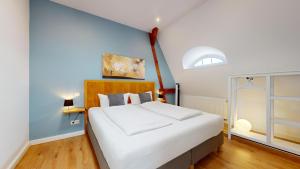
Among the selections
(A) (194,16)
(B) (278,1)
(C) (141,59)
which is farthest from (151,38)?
(B) (278,1)

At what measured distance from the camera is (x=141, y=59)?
3527mm

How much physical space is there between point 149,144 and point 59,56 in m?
2.58

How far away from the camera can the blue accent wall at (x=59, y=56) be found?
2.24 metres

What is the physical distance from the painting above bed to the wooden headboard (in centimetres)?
18

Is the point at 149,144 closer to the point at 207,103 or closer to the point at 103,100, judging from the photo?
the point at 103,100

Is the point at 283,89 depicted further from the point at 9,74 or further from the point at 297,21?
the point at 9,74

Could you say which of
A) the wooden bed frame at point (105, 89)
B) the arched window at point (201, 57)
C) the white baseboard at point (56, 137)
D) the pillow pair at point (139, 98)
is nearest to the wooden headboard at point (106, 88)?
the wooden bed frame at point (105, 89)

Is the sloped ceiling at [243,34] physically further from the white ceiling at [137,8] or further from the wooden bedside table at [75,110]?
the wooden bedside table at [75,110]

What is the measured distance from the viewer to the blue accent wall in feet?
7.34

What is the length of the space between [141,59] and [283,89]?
3217 millimetres

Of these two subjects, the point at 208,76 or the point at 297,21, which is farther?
the point at 208,76

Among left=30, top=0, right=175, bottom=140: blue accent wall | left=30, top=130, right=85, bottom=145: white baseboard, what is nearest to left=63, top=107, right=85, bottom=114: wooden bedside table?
left=30, top=0, right=175, bottom=140: blue accent wall

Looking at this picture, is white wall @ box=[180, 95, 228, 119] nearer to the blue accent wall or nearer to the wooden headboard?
the wooden headboard

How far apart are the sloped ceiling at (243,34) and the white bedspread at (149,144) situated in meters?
1.68
